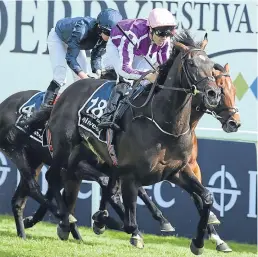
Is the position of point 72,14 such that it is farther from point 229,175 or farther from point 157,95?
point 157,95

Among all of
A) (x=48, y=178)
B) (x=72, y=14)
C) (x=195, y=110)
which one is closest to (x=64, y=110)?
(x=48, y=178)

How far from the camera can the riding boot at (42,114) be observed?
37.2 feet

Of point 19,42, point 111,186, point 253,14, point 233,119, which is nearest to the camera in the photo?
point 233,119

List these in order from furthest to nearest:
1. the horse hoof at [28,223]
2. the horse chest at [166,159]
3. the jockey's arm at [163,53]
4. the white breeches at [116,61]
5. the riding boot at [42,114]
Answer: the horse hoof at [28,223] < the riding boot at [42,114] < the white breeches at [116,61] < the jockey's arm at [163,53] < the horse chest at [166,159]

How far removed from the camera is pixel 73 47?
1104 cm

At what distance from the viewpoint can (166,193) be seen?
12.8 metres

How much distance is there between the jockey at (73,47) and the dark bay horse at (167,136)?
127cm

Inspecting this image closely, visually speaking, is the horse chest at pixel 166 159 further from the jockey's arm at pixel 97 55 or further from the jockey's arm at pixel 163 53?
the jockey's arm at pixel 97 55

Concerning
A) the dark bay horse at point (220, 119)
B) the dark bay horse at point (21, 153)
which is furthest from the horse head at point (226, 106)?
the dark bay horse at point (21, 153)

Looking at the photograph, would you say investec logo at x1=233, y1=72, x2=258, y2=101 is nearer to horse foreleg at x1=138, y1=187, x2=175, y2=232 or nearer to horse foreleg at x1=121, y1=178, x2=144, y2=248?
horse foreleg at x1=138, y1=187, x2=175, y2=232

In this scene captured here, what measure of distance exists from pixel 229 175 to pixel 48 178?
2319mm

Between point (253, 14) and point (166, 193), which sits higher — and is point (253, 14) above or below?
above

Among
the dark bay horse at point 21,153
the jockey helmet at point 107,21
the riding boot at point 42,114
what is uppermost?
the jockey helmet at point 107,21

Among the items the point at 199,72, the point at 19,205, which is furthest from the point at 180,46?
the point at 19,205
